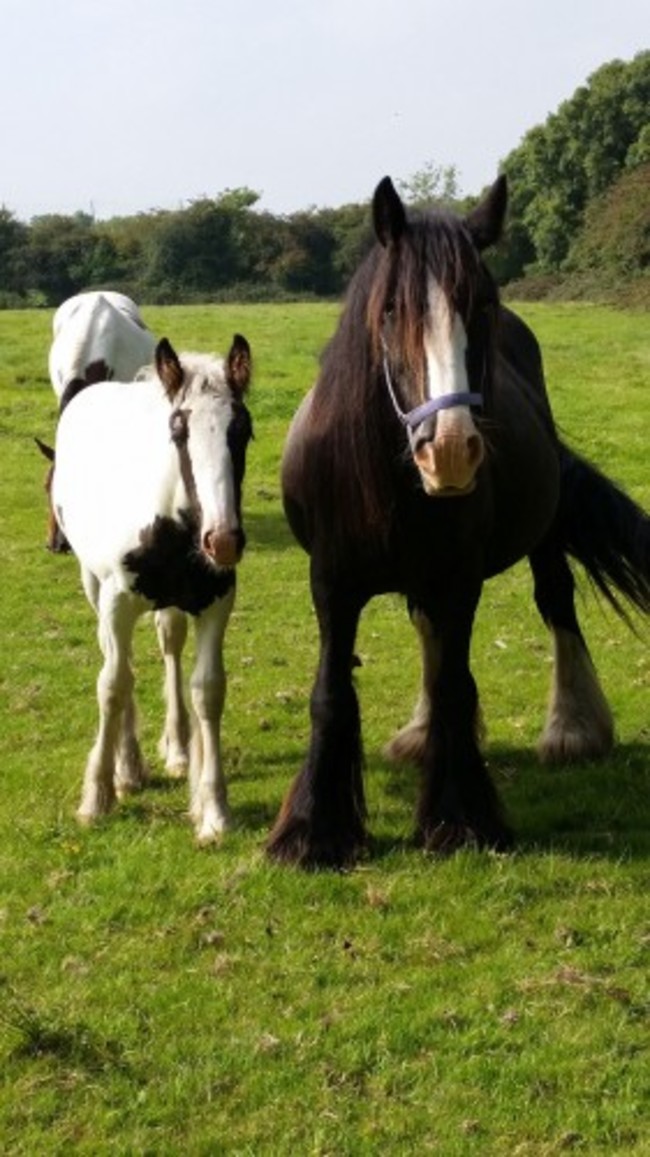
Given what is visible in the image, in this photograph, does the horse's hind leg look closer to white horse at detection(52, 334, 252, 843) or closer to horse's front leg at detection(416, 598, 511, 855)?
horse's front leg at detection(416, 598, 511, 855)

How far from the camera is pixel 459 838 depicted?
5270mm

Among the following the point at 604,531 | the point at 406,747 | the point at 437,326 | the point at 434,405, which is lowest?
the point at 406,747

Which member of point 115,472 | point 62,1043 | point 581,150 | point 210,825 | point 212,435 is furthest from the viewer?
point 581,150

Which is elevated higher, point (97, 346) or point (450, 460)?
point (97, 346)

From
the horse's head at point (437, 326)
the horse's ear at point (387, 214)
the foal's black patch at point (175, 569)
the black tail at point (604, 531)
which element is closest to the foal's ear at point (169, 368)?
the foal's black patch at point (175, 569)

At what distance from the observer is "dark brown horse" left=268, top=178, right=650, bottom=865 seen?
436 cm

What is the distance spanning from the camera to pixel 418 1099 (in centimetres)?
363

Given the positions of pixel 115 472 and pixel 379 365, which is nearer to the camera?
pixel 379 365

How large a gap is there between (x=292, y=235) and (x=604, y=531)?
152 feet

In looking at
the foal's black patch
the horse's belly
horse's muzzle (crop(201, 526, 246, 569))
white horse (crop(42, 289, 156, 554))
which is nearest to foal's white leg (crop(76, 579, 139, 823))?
the foal's black patch

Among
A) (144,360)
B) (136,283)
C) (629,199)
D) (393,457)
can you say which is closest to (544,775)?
(393,457)

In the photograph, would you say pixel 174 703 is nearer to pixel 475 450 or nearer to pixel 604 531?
pixel 604 531

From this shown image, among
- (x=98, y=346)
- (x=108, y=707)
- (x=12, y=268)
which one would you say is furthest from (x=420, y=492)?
(x=12, y=268)

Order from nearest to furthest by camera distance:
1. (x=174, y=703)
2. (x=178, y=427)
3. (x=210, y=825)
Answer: (x=178, y=427), (x=210, y=825), (x=174, y=703)
